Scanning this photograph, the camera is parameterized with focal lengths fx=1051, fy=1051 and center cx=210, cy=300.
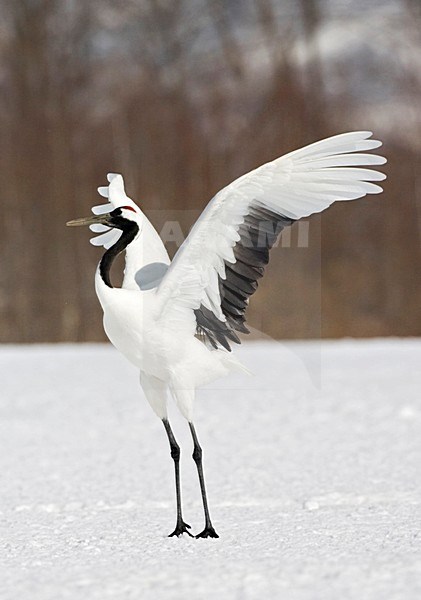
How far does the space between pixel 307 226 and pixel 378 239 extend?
1787mm

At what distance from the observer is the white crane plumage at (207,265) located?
4.28 m

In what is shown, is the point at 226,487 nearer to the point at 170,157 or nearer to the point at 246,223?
the point at 246,223

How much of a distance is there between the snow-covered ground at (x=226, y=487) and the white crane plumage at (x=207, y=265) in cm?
58

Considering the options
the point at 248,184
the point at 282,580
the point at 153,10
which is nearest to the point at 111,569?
the point at 282,580

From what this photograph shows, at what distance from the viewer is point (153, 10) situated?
21.1m

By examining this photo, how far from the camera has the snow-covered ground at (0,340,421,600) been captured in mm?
3543

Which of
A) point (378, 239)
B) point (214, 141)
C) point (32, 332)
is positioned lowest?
point (32, 332)

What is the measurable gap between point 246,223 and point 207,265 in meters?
0.25

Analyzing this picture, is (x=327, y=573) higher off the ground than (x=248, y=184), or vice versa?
(x=248, y=184)

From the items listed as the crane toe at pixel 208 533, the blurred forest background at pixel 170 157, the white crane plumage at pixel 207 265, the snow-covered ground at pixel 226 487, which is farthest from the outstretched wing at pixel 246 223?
the blurred forest background at pixel 170 157

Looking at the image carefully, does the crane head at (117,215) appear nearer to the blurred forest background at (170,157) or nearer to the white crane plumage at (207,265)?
the white crane plumage at (207,265)

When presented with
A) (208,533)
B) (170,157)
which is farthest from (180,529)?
(170,157)

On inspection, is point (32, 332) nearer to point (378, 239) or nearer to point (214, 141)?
point (214, 141)

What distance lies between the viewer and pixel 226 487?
6172mm
